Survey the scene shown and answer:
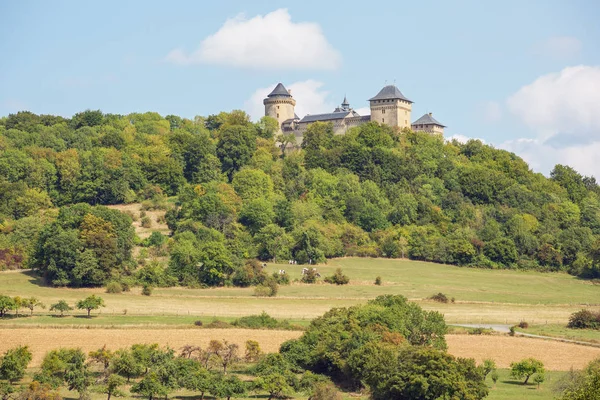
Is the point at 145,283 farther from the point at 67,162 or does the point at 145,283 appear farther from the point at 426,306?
the point at 67,162

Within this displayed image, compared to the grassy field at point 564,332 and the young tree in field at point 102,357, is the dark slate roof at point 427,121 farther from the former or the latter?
the young tree in field at point 102,357

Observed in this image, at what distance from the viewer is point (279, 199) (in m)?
113

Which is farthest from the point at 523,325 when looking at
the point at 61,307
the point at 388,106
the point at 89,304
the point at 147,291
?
the point at 388,106

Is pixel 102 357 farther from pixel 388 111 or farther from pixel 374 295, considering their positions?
pixel 388 111

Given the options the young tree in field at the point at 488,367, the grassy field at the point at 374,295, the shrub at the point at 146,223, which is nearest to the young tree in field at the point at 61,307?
the grassy field at the point at 374,295

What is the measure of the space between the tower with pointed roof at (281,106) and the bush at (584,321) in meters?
82.1

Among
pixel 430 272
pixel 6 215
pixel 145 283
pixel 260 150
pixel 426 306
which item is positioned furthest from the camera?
pixel 260 150

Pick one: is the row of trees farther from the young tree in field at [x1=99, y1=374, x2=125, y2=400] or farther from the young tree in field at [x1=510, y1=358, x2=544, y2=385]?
the young tree in field at [x1=510, y1=358, x2=544, y2=385]

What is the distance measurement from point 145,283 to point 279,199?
106 ft

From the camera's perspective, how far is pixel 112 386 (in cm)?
4566

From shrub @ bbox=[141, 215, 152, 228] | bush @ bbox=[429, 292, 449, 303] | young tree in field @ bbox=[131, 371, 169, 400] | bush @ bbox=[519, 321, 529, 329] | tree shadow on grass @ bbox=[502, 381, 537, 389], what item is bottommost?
tree shadow on grass @ bbox=[502, 381, 537, 389]

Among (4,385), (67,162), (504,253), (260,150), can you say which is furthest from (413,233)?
(4,385)

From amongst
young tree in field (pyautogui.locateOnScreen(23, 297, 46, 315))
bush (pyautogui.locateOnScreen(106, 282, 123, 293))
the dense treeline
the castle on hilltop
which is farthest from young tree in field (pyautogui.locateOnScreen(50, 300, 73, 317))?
the castle on hilltop

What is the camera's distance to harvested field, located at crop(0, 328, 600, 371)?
57.4 meters
